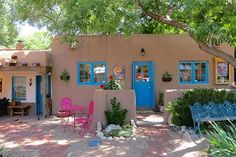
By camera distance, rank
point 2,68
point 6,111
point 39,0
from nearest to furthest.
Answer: point 39,0 < point 2,68 < point 6,111

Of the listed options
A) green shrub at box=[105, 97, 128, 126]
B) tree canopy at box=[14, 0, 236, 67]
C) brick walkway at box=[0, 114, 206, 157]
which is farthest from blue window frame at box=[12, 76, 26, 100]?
green shrub at box=[105, 97, 128, 126]

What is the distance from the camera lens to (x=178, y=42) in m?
16.8

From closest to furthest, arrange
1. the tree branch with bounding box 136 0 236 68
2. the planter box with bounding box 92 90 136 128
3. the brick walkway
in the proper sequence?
1. the brick walkway
2. the tree branch with bounding box 136 0 236 68
3. the planter box with bounding box 92 90 136 128

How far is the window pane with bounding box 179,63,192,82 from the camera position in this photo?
55.4 feet

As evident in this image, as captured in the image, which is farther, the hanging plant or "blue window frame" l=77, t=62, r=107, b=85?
"blue window frame" l=77, t=62, r=107, b=85

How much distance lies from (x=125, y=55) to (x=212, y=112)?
7.02m

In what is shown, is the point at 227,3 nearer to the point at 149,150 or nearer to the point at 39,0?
the point at 149,150

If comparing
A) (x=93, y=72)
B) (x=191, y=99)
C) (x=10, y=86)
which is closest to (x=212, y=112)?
(x=191, y=99)

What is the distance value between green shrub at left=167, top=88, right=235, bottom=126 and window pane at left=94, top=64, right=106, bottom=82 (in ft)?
19.2

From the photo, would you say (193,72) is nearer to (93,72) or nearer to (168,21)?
(93,72)

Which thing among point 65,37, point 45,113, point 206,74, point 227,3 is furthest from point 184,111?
point 45,113

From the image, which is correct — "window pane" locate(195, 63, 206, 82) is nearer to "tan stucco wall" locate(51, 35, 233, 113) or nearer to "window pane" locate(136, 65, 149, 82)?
"tan stucco wall" locate(51, 35, 233, 113)

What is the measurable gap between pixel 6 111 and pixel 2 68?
2374 mm

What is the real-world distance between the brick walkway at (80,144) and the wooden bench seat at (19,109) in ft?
12.8
